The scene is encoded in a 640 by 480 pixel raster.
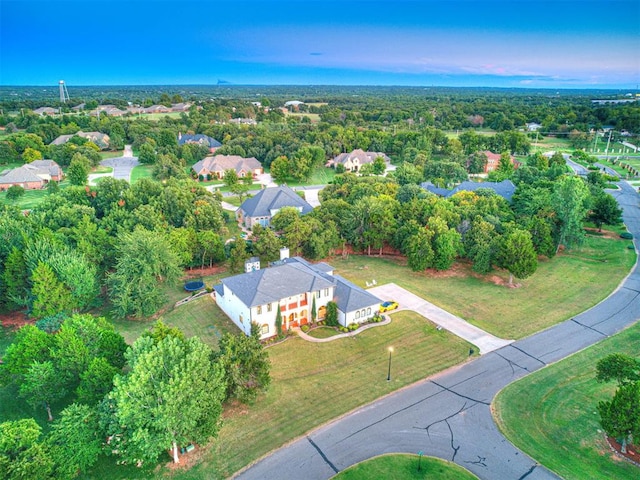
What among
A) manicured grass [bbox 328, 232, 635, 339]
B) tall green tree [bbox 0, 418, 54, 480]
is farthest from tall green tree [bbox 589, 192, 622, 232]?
tall green tree [bbox 0, 418, 54, 480]

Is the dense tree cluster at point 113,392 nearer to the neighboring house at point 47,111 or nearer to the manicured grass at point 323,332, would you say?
the manicured grass at point 323,332

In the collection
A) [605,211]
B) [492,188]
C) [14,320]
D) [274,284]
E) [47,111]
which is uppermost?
[47,111]

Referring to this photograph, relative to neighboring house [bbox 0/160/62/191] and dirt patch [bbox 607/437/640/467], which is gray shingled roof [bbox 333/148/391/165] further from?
dirt patch [bbox 607/437/640/467]

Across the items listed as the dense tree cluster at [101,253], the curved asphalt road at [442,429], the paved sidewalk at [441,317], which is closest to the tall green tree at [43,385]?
the dense tree cluster at [101,253]

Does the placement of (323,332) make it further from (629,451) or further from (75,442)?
(629,451)

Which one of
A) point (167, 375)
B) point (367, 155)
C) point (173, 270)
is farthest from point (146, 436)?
point (367, 155)

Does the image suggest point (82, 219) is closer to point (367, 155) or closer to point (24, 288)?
point (24, 288)

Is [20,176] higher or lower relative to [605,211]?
lower

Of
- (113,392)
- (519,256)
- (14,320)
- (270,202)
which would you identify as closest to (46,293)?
(14,320)

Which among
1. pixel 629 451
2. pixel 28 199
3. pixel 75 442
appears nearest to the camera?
pixel 75 442
